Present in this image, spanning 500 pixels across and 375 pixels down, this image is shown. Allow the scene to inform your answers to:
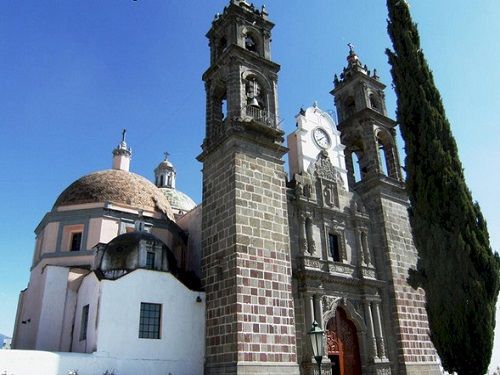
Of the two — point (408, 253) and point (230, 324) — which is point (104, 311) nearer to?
point (230, 324)

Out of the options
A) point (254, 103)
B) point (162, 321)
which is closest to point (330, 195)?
point (254, 103)

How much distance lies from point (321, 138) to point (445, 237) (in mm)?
8453

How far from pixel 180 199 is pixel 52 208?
10512 millimetres

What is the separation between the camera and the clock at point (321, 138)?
62.7 ft

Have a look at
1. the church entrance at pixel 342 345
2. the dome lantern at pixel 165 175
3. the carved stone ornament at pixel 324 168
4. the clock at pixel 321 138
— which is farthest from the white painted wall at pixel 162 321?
the dome lantern at pixel 165 175

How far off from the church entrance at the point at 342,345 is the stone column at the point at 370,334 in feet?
1.57


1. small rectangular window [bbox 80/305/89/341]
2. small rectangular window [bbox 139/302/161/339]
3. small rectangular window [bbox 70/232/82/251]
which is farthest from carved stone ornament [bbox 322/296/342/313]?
small rectangular window [bbox 70/232/82/251]

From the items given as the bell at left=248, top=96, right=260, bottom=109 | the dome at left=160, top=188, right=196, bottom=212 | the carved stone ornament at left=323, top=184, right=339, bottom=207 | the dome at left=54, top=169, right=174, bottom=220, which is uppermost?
the dome at left=160, top=188, right=196, bottom=212

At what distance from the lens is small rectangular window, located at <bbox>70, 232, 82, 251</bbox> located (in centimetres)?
1845

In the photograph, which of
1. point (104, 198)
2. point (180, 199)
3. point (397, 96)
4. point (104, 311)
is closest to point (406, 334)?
point (397, 96)

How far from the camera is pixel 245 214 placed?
559 inches

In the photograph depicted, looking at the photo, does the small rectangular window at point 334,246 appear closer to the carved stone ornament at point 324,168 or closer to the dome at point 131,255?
the carved stone ornament at point 324,168

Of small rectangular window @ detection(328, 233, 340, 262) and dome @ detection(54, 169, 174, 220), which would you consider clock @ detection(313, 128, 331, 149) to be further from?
dome @ detection(54, 169, 174, 220)

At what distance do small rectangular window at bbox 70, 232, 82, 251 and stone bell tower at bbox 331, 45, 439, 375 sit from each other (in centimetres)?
1205
